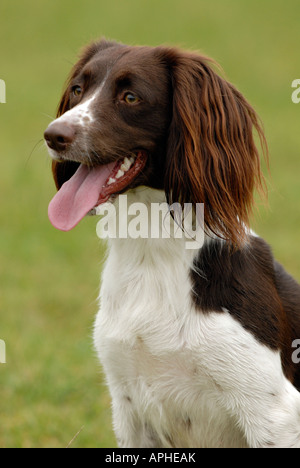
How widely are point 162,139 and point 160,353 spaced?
941mm

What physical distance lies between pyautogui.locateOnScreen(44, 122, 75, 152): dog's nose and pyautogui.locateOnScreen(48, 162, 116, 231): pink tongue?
0.20 meters

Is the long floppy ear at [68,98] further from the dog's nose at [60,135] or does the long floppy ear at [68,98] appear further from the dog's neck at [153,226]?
the dog's nose at [60,135]

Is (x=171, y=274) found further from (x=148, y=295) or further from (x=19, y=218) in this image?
(x=19, y=218)

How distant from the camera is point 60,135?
312 cm

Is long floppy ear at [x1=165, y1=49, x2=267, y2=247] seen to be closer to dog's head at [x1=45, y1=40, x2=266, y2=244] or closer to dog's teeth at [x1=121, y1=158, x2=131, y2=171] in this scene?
dog's head at [x1=45, y1=40, x2=266, y2=244]

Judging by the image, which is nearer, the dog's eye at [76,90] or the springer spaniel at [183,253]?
the springer spaniel at [183,253]

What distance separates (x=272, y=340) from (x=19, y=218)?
680cm

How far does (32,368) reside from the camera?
5.73 metres

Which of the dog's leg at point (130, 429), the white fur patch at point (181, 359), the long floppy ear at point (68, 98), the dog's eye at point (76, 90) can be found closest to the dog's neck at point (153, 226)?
the white fur patch at point (181, 359)

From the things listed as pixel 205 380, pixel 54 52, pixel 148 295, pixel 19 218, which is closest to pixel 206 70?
pixel 148 295

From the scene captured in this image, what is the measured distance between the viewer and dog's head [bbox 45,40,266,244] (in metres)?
3.22

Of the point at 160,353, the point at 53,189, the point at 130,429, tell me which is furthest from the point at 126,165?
the point at 53,189

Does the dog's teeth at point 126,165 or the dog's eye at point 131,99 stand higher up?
the dog's eye at point 131,99

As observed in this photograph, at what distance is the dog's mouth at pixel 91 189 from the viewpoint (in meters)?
3.22
